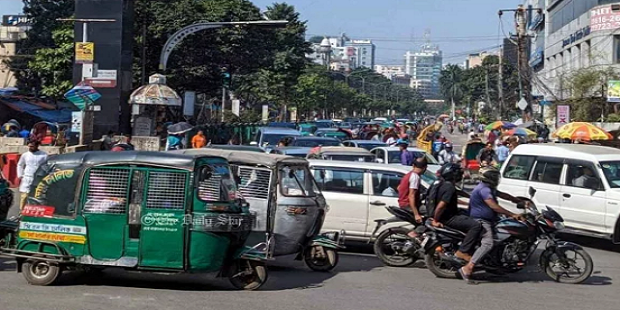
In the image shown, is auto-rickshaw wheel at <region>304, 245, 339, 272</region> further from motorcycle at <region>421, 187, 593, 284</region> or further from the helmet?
the helmet

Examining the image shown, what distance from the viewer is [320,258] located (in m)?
11.9

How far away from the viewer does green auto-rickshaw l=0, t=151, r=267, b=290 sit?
959cm

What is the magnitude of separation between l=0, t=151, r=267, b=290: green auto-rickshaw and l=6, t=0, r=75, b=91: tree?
57.6m

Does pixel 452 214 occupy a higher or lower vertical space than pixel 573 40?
lower

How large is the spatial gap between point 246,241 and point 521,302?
349 cm

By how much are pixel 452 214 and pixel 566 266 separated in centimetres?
175

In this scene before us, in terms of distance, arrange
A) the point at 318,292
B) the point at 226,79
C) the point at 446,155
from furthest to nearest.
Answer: the point at 226,79 < the point at 446,155 < the point at 318,292

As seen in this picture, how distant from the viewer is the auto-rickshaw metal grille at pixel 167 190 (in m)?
9.58

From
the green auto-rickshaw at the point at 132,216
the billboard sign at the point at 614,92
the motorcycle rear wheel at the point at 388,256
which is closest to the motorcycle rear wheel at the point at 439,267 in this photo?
the motorcycle rear wheel at the point at 388,256

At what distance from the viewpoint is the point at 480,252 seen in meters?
11.0

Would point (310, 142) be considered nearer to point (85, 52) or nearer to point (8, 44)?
point (85, 52)

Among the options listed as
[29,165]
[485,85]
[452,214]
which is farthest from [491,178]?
[485,85]

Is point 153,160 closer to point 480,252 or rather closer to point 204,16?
point 480,252

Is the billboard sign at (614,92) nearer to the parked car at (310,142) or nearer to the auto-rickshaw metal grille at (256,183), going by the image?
the parked car at (310,142)
